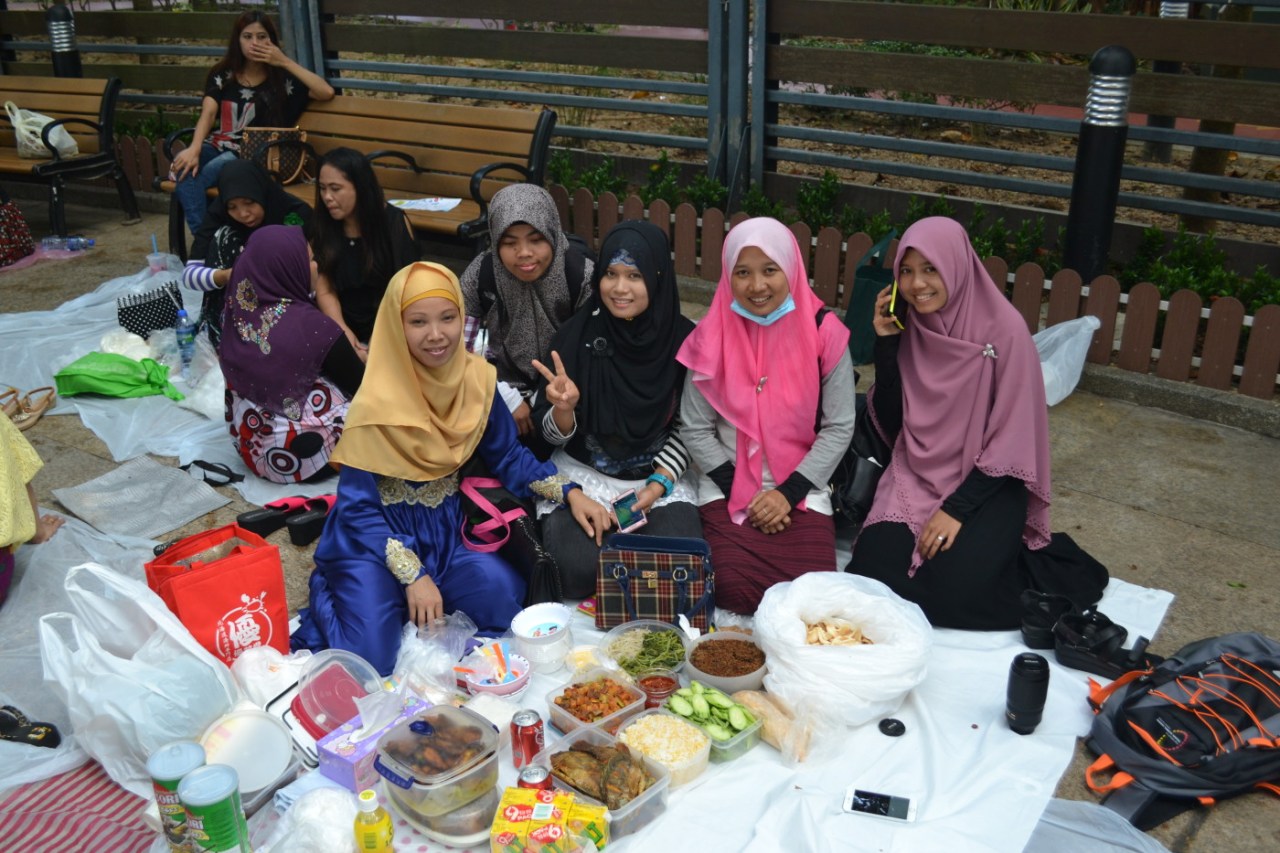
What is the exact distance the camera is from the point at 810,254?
6402mm

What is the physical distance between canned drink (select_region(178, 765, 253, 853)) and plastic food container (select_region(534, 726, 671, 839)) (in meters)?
0.75

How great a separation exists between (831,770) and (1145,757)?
82 cm

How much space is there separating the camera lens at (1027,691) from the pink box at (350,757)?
1666 millimetres

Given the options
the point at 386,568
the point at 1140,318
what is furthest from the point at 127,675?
the point at 1140,318

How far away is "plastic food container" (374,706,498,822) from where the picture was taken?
9.14 feet

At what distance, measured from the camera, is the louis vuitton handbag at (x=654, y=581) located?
3.65m

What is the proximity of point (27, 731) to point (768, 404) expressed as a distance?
2567 mm

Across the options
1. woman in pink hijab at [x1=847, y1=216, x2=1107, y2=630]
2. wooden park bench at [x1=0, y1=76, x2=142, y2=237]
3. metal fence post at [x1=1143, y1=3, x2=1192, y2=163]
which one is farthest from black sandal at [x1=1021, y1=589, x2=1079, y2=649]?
wooden park bench at [x1=0, y1=76, x2=142, y2=237]

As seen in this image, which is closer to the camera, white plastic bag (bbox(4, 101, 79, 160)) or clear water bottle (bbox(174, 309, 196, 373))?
clear water bottle (bbox(174, 309, 196, 373))

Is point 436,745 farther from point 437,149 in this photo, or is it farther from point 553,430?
point 437,149

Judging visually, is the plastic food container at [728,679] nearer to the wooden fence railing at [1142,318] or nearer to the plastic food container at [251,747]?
the plastic food container at [251,747]

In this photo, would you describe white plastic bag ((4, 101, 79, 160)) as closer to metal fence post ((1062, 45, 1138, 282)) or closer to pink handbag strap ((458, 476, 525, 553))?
pink handbag strap ((458, 476, 525, 553))

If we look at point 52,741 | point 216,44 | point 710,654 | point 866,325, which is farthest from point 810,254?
point 216,44

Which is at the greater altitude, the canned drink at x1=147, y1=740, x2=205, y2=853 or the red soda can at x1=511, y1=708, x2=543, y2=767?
the canned drink at x1=147, y1=740, x2=205, y2=853
